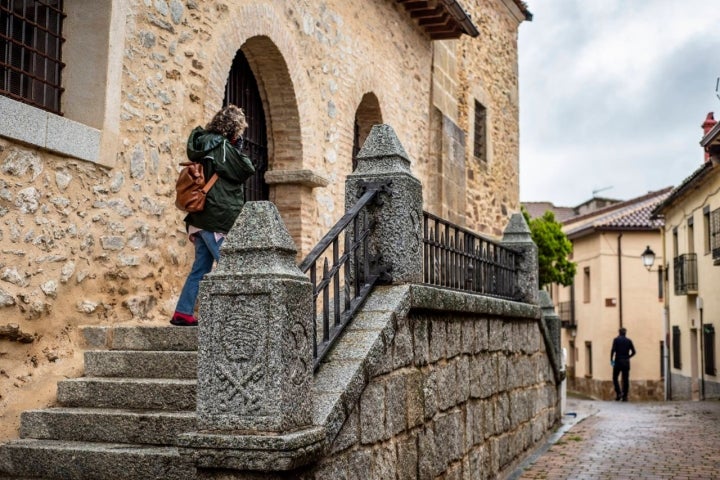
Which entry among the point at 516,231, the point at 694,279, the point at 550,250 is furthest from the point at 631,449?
the point at 694,279

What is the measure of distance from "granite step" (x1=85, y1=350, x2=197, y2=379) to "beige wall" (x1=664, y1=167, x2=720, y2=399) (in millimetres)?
19450

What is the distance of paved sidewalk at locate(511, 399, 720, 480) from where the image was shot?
858 centimetres

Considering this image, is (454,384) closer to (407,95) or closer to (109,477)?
(109,477)

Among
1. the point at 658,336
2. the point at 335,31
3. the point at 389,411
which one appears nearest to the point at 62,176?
the point at 389,411

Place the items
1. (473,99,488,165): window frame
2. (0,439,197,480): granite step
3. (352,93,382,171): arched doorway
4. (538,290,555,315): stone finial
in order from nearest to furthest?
(0,439,197,480): granite step, (352,93,382,171): arched doorway, (538,290,555,315): stone finial, (473,99,488,165): window frame

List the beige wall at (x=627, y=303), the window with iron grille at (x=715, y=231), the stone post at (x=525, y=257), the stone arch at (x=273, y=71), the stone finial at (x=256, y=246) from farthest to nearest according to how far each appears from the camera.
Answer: the beige wall at (x=627, y=303), the window with iron grille at (x=715, y=231), the stone post at (x=525, y=257), the stone arch at (x=273, y=71), the stone finial at (x=256, y=246)

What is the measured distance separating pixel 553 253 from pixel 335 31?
1669 cm

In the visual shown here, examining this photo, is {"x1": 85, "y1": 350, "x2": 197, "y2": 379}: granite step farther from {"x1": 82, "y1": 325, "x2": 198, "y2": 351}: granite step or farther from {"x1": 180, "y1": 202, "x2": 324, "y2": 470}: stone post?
{"x1": 180, "y1": 202, "x2": 324, "y2": 470}: stone post

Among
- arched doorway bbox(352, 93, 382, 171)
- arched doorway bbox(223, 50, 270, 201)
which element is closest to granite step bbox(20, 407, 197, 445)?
arched doorway bbox(223, 50, 270, 201)

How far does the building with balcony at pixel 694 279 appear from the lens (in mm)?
22859

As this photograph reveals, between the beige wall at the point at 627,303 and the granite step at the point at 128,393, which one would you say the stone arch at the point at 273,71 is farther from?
the beige wall at the point at 627,303

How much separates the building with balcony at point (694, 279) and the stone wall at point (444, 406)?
12841mm

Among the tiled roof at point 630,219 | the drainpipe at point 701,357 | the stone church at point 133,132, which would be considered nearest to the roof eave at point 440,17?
the stone church at point 133,132

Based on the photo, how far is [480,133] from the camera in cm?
1669
